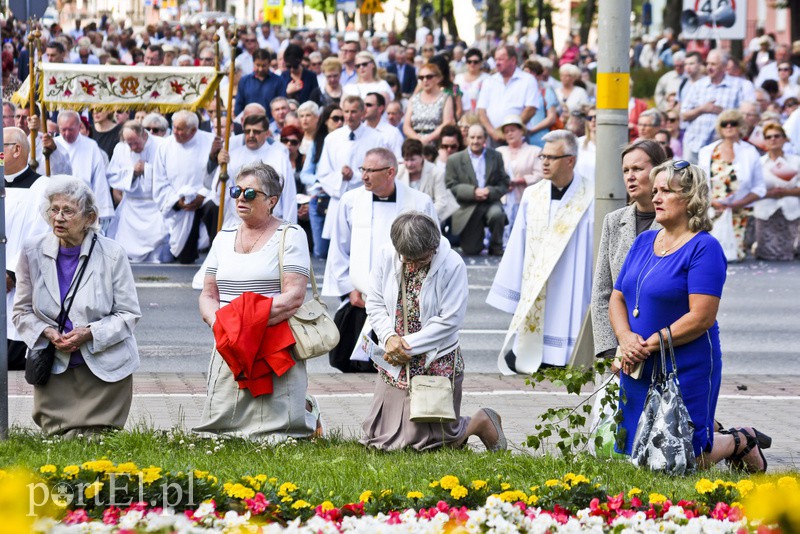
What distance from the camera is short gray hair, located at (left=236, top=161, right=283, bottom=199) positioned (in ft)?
26.1

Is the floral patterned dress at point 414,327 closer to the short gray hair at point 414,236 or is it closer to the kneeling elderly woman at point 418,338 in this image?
the kneeling elderly woman at point 418,338

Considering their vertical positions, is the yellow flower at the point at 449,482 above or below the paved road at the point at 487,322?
above

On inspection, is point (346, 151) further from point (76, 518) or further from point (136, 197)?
point (76, 518)

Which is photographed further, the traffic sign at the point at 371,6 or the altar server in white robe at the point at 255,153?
the traffic sign at the point at 371,6

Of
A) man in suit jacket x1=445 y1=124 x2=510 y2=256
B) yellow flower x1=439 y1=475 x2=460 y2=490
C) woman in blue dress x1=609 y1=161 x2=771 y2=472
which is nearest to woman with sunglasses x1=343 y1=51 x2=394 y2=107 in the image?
man in suit jacket x1=445 y1=124 x2=510 y2=256

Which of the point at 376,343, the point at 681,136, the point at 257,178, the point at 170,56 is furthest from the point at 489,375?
the point at 170,56

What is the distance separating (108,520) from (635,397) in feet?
9.67

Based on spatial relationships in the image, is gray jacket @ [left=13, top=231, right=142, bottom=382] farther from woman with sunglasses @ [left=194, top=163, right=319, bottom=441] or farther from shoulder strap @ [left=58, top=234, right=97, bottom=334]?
woman with sunglasses @ [left=194, top=163, right=319, bottom=441]

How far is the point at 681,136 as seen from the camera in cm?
2270

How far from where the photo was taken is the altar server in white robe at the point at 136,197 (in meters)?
18.5

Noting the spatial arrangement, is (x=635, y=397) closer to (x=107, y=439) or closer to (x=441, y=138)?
(x=107, y=439)

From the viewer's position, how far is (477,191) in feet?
61.8

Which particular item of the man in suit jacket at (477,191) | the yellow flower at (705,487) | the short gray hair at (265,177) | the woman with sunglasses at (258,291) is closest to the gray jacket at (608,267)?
the woman with sunglasses at (258,291)

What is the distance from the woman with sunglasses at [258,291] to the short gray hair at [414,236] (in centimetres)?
58
